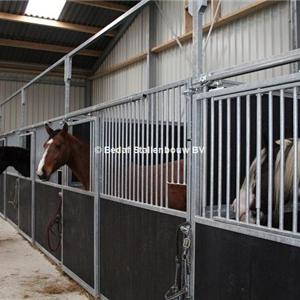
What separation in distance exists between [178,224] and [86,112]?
1.50m

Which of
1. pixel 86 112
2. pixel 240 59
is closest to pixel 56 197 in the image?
pixel 86 112

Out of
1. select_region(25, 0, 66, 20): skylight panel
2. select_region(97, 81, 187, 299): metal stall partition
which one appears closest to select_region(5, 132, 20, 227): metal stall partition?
select_region(25, 0, 66, 20): skylight panel

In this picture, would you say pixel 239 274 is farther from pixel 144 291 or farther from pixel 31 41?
pixel 31 41

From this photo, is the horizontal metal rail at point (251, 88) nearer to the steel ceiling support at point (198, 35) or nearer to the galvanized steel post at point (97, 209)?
the steel ceiling support at point (198, 35)

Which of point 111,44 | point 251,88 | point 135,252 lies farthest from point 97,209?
point 111,44

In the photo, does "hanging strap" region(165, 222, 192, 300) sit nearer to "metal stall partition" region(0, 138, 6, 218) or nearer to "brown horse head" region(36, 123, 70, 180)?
"brown horse head" region(36, 123, 70, 180)

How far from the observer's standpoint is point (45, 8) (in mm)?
8266

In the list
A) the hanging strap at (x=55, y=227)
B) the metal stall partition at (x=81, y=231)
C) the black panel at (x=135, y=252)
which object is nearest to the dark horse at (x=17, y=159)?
the hanging strap at (x=55, y=227)

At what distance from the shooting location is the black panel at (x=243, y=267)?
145 cm

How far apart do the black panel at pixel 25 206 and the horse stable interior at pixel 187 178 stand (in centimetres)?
1

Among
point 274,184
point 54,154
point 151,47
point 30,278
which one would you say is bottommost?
point 30,278

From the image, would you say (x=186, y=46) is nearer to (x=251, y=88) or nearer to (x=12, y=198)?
(x=12, y=198)

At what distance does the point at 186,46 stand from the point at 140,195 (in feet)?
16.5

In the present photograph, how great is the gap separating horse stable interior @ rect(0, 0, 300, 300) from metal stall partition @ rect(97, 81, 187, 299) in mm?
10
